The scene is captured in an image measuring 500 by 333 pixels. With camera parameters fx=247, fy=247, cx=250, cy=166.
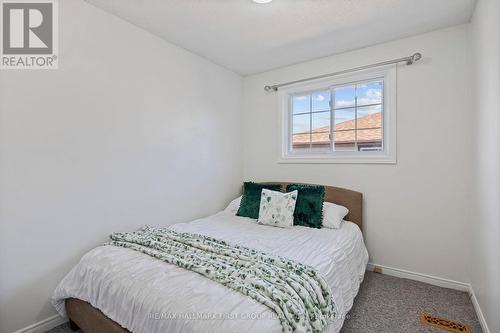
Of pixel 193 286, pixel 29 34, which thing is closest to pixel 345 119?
pixel 193 286

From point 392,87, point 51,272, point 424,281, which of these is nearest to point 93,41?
point 51,272

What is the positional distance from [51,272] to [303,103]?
10.3ft

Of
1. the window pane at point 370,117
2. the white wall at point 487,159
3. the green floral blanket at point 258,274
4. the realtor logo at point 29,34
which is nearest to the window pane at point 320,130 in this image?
the window pane at point 370,117

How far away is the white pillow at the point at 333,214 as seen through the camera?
2521 mm

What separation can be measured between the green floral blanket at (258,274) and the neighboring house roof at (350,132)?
1894mm

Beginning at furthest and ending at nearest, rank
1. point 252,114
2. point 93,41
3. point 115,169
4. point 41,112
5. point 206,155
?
point 252,114 < point 206,155 < point 115,169 < point 93,41 < point 41,112

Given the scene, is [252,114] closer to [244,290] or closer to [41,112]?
[41,112]

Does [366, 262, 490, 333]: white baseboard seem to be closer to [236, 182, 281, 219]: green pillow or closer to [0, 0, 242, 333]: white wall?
[236, 182, 281, 219]: green pillow

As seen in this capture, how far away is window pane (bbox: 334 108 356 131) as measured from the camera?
2.96 m

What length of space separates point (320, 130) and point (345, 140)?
35 cm

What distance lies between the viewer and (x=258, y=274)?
1393mm

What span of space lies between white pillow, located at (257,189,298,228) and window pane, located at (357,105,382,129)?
1155 millimetres

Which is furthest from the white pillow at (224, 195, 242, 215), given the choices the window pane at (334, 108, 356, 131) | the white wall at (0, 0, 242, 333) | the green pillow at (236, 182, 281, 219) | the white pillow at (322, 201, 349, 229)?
the window pane at (334, 108, 356, 131)

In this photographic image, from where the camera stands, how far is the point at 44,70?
5.93 feet
